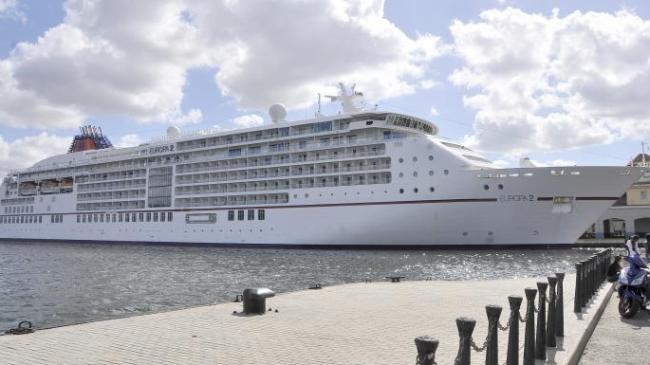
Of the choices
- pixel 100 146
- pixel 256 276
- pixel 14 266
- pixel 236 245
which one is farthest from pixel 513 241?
pixel 100 146

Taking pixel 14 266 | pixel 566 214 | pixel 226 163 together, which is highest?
pixel 226 163

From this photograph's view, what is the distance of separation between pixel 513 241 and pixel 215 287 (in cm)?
2636

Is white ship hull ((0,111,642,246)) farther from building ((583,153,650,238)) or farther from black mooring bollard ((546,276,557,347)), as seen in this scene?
black mooring bollard ((546,276,557,347))

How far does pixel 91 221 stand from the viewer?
228 ft

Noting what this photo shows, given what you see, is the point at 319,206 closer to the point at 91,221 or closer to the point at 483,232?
the point at 483,232

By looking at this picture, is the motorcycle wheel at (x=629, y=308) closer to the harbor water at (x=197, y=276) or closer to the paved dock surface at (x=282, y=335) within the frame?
the paved dock surface at (x=282, y=335)

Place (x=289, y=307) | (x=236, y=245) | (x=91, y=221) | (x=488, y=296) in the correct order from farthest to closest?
(x=91, y=221) → (x=236, y=245) → (x=488, y=296) → (x=289, y=307)

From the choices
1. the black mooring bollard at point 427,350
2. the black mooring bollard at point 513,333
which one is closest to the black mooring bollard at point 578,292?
the black mooring bollard at point 513,333

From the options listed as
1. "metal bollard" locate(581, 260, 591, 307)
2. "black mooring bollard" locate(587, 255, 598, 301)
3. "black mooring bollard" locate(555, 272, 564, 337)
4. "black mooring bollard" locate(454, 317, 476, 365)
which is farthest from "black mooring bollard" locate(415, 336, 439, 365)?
"black mooring bollard" locate(587, 255, 598, 301)

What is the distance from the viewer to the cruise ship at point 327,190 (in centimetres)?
4041

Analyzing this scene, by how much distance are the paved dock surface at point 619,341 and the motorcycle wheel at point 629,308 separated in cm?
12

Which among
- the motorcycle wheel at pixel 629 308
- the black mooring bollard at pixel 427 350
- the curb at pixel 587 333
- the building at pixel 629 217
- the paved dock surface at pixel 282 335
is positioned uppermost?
the building at pixel 629 217

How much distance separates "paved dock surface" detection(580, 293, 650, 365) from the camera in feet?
25.4

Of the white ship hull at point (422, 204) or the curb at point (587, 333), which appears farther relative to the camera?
the white ship hull at point (422, 204)
